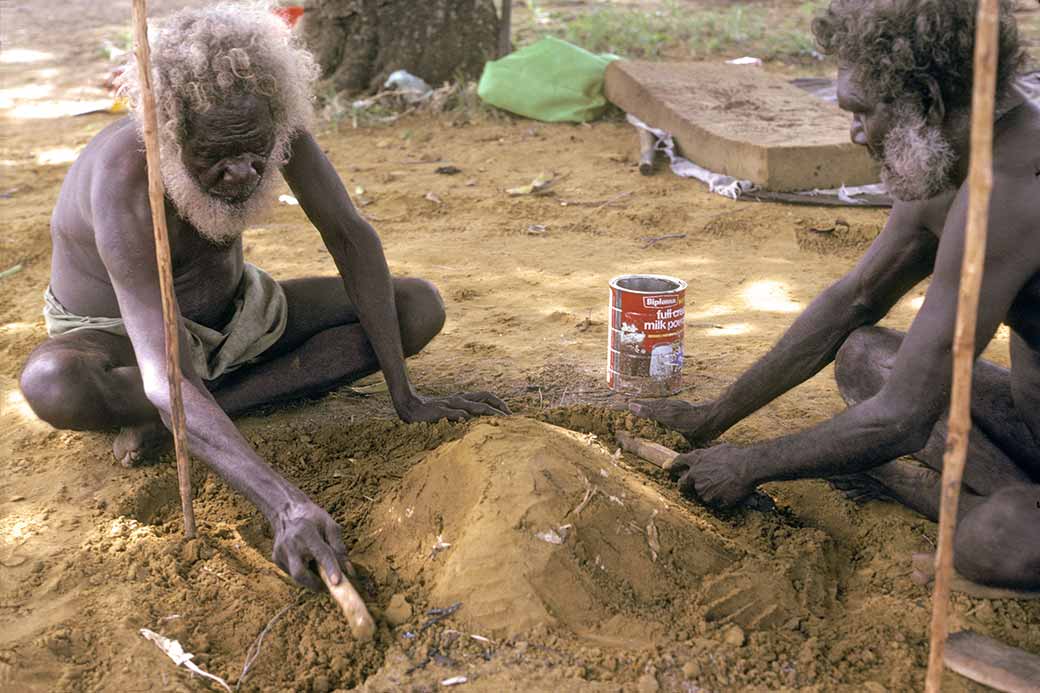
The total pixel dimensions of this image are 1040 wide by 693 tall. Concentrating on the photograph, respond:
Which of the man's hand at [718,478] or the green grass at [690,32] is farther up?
the green grass at [690,32]

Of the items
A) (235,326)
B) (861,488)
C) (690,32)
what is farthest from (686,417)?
(690,32)

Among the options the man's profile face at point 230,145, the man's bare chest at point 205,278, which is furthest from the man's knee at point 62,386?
the man's profile face at point 230,145

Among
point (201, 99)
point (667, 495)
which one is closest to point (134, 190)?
point (201, 99)

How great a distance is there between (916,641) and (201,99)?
2.10m

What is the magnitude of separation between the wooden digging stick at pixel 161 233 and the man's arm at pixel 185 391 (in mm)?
68

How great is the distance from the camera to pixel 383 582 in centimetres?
253

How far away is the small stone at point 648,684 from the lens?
2.13m

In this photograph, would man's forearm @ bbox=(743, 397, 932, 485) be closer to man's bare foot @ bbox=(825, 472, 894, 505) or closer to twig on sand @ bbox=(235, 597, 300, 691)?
man's bare foot @ bbox=(825, 472, 894, 505)

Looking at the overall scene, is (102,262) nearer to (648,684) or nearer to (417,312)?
(417,312)

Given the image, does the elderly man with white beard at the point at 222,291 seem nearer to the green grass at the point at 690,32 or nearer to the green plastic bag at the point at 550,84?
the green plastic bag at the point at 550,84

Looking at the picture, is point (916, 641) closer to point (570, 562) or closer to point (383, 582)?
point (570, 562)

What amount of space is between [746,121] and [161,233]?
432cm

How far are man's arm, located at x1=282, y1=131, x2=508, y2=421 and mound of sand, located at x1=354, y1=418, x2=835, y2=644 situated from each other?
19.5 inches

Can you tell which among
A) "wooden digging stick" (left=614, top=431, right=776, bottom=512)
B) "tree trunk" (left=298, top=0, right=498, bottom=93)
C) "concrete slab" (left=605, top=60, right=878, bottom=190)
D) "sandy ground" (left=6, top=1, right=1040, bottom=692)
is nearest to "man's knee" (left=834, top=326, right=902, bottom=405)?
"sandy ground" (left=6, top=1, right=1040, bottom=692)
